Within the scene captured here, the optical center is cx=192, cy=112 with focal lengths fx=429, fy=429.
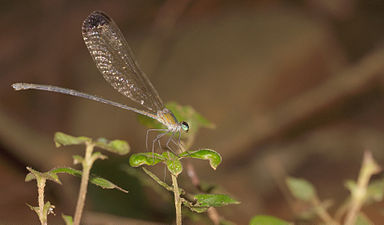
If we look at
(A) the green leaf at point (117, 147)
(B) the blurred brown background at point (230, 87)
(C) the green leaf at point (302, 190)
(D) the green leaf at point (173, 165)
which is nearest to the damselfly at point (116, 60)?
(C) the green leaf at point (302, 190)

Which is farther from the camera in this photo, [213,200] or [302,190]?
[302,190]

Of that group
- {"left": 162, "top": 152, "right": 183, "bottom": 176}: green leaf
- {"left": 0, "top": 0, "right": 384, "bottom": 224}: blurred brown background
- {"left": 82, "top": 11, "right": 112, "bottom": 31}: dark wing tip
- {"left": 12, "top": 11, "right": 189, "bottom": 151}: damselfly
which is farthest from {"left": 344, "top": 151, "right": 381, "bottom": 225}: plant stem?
{"left": 0, "top": 0, "right": 384, "bottom": 224}: blurred brown background

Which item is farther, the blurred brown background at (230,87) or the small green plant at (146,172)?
the blurred brown background at (230,87)

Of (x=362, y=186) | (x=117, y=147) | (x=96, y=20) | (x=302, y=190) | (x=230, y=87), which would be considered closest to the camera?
(x=117, y=147)

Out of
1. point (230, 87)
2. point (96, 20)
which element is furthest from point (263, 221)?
point (230, 87)

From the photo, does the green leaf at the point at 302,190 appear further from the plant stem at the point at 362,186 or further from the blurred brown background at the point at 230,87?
the blurred brown background at the point at 230,87

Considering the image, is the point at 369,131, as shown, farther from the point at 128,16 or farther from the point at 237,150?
the point at 128,16

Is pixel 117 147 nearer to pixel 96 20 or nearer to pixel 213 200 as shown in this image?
pixel 213 200
